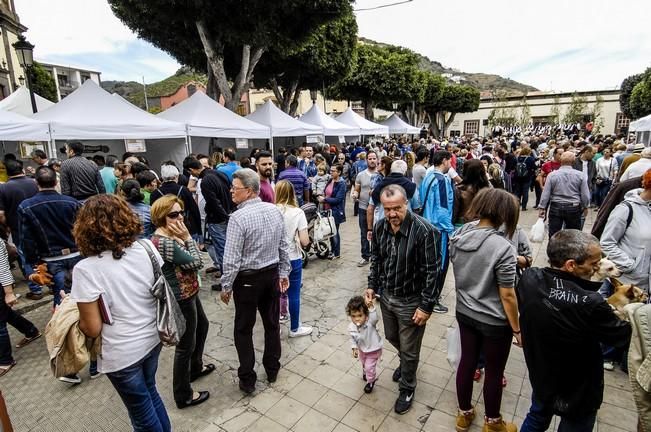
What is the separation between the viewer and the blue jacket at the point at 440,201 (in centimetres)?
429

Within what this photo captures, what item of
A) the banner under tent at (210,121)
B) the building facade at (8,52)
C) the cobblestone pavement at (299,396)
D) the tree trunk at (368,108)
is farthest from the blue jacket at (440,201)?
the building facade at (8,52)

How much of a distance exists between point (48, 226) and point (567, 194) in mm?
6334

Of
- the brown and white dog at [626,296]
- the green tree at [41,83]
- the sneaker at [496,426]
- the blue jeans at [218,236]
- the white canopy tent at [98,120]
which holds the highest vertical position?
the green tree at [41,83]

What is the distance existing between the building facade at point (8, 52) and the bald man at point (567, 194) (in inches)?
1204

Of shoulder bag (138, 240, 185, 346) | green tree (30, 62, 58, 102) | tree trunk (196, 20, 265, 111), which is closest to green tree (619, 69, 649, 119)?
tree trunk (196, 20, 265, 111)

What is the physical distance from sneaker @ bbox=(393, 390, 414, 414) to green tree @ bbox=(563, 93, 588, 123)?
54049 millimetres

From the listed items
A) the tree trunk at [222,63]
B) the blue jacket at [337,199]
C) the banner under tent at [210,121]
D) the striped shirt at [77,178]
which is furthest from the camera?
the tree trunk at [222,63]

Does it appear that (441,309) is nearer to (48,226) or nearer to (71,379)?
(71,379)

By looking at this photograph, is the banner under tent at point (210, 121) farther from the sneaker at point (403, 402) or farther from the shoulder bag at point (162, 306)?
the sneaker at point (403, 402)

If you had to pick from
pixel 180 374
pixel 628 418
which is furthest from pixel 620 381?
pixel 180 374

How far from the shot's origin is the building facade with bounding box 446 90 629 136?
152ft

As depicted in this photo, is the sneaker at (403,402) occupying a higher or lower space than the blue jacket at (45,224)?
lower

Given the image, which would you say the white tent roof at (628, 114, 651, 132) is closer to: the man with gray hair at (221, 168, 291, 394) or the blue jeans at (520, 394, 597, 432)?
Result: the blue jeans at (520, 394, 597, 432)

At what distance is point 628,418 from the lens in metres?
2.66
